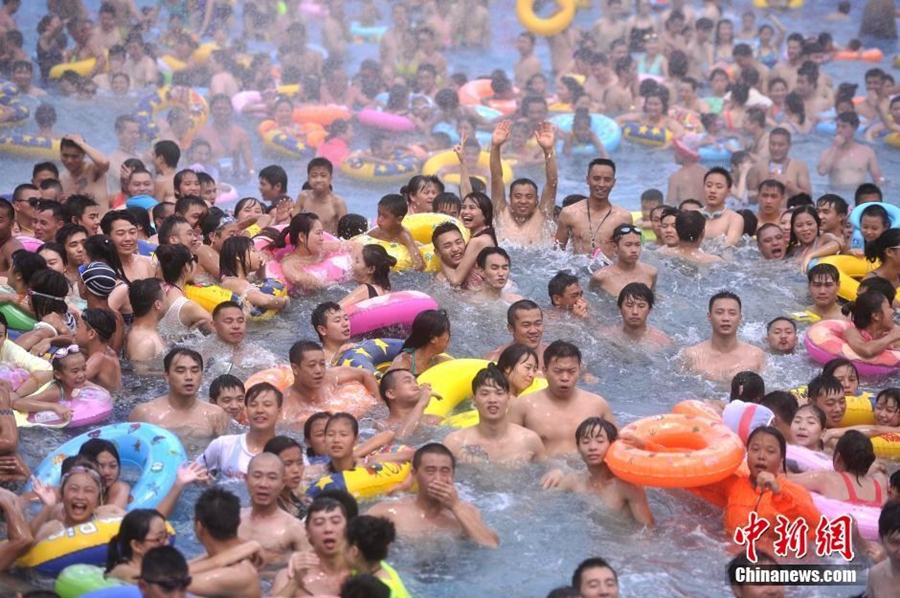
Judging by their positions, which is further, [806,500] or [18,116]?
[18,116]

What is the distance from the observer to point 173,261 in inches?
386

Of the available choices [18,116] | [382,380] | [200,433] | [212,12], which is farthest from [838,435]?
[212,12]

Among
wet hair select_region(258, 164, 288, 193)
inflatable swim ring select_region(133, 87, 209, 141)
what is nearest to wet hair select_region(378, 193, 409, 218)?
wet hair select_region(258, 164, 288, 193)

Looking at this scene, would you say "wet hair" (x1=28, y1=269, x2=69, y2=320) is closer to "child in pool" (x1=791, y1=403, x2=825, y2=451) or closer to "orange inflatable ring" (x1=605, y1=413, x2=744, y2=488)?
"orange inflatable ring" (x1=605, y1=413, x2=744, y2=488)

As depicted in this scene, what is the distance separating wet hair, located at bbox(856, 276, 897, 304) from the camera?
9.89m

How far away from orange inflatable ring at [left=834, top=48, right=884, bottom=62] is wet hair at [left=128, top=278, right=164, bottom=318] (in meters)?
14.5

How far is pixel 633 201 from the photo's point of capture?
642 inches

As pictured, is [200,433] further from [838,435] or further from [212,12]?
[212,12]

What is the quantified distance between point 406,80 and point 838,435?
11697 millimetres

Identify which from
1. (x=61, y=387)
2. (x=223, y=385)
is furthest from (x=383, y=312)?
(x=61, y=387)

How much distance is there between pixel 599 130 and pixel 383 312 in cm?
770

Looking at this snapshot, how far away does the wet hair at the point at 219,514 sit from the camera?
6273 millimetres

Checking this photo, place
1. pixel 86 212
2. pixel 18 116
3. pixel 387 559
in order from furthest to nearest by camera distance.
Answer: pixel 18 116
pixel 86 212
pixel 387 559

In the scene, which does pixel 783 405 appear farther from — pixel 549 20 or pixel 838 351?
pixel 549 20
